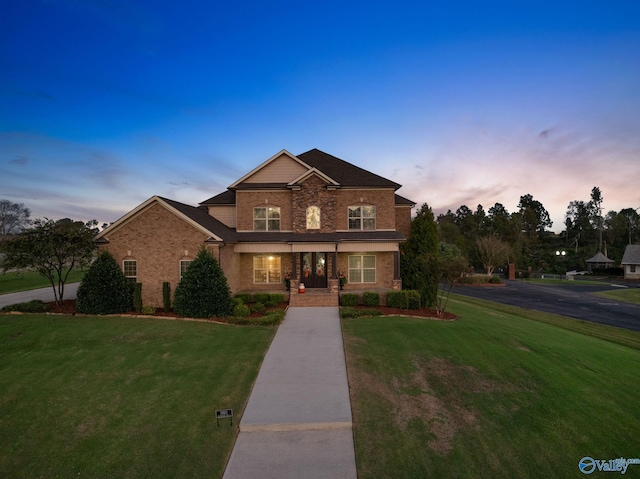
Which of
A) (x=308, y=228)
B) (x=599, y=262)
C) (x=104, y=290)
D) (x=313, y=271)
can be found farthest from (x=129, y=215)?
(x=599, y=262)

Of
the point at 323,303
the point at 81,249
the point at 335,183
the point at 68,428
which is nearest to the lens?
the point at 68,428

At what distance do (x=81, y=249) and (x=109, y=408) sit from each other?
40.5 feet

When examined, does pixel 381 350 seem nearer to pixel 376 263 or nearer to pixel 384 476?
pixel 384 476

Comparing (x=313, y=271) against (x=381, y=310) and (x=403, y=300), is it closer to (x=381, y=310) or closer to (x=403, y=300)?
(x=381, y=310)

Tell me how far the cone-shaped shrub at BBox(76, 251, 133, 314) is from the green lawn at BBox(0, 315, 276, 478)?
1855 millimetres

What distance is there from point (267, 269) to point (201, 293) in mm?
6795

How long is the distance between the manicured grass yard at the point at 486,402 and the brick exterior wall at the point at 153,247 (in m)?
10.6

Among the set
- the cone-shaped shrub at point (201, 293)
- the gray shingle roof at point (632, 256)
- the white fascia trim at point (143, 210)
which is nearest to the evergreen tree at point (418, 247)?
the cone-shaped shrub at point (201, 293)

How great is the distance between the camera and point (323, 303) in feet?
62.8

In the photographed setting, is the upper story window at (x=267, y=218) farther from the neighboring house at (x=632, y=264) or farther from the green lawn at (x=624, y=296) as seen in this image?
the neighboring house at (x=632, y=264)

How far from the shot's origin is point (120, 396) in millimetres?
8758

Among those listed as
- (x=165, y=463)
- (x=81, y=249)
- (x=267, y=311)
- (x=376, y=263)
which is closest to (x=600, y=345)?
(x=376, y=263)

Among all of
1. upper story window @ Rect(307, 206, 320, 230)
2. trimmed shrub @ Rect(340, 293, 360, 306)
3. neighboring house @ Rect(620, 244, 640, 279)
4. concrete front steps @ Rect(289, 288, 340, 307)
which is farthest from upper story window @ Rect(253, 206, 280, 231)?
neighboring house @ Rect(620, 244, 640, 279)

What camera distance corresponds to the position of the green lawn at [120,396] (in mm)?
6500
